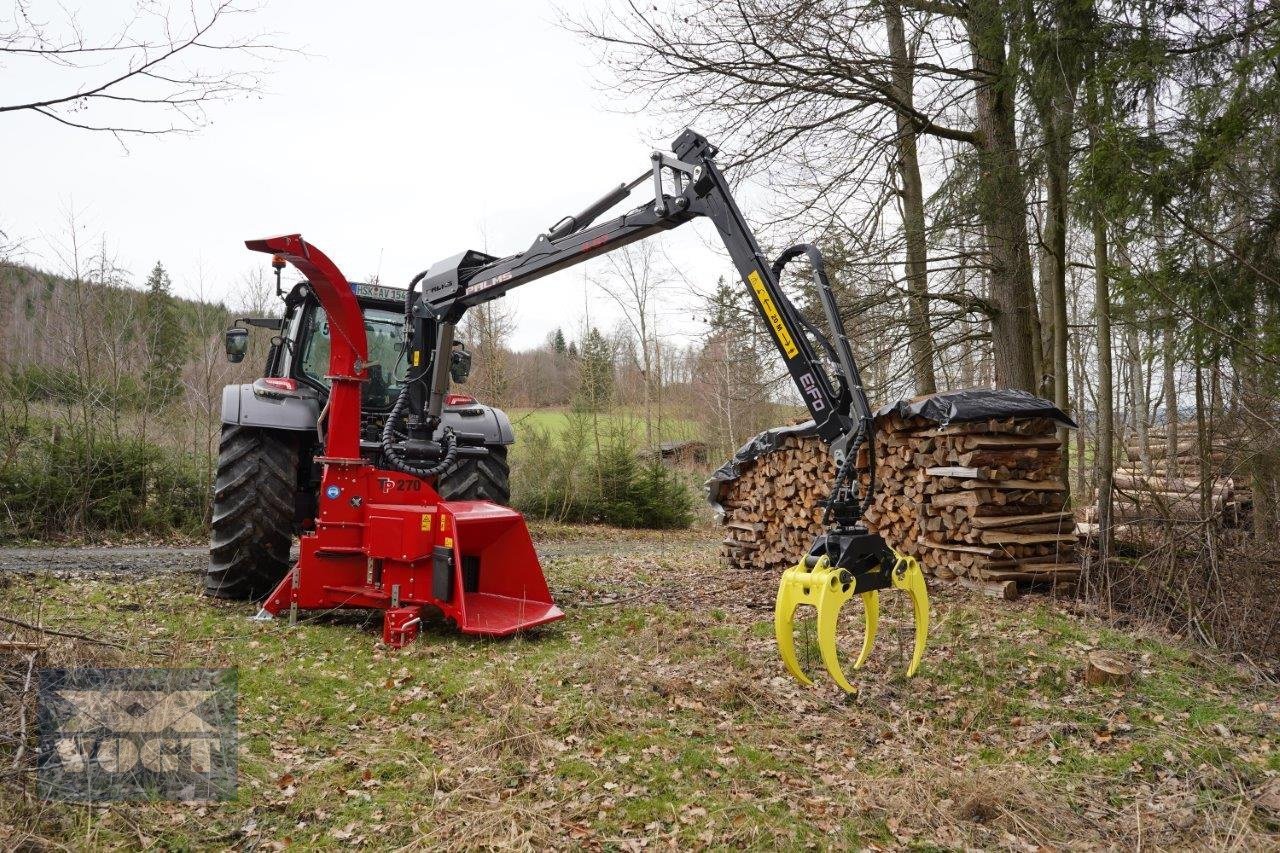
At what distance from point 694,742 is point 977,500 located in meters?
3.84

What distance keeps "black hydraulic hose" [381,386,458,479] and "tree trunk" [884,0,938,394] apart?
4.62m

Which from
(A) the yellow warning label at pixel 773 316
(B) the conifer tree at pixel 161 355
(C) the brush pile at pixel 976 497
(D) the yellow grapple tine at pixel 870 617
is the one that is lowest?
(D) the yellow grapple tine at pixel 870 617

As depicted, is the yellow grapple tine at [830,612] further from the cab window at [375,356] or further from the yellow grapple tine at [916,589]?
the cab window at [375,356]

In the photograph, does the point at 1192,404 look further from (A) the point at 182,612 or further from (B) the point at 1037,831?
(A) the point at 182,612

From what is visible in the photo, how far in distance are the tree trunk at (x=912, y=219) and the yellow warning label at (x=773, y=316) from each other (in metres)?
4.11

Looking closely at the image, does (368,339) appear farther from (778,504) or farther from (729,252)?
(778,504)

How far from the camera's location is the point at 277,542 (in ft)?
20.6

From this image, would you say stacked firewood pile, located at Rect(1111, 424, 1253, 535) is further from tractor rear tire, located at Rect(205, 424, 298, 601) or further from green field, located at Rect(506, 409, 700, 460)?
green field, located at Rect(506, 409, 700, 460)

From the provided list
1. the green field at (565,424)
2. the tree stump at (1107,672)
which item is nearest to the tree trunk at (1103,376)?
the tree stump at (1107,672)

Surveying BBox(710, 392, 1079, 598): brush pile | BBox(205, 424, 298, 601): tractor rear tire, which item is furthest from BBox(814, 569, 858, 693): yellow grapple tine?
BBox(205, 424, 298, 601): tractor rear tire

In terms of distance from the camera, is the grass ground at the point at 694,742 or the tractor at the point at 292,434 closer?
the grass ground at the point at 694,742

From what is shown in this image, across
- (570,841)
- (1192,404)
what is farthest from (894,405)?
(570,841)

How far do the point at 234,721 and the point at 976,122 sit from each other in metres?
8.03

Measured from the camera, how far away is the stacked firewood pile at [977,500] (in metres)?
6.68
